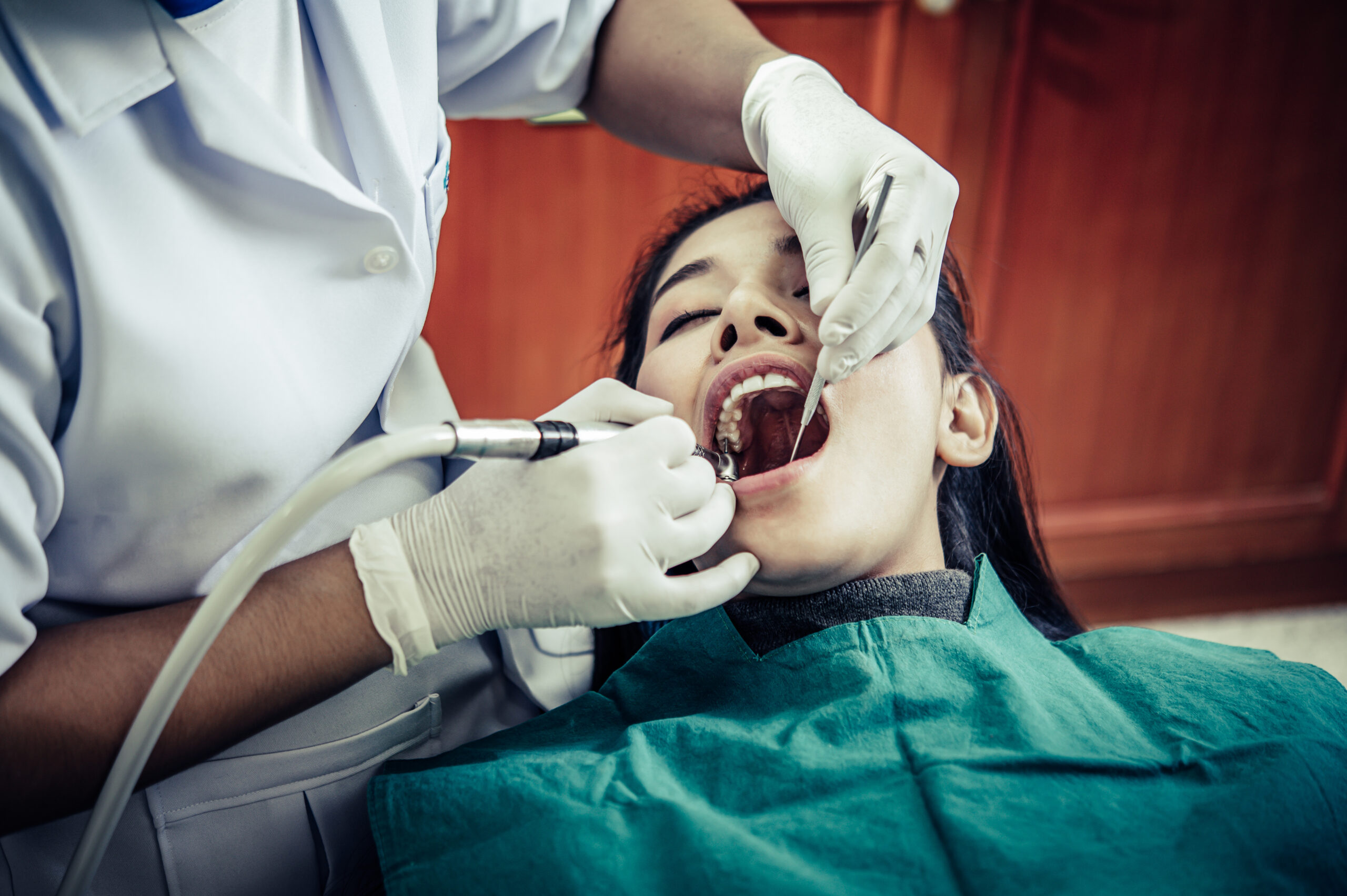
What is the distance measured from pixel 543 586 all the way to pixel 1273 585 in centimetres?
256

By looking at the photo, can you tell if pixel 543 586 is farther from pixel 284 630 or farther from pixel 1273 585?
pixel 1273 585

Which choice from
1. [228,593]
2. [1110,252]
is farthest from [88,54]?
[1110,252]

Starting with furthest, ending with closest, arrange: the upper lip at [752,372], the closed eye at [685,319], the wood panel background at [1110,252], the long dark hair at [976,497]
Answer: the wood panel background at [1110,252]
the long dark hair at [976,497]
the closed eye at [685,319]
the upper lip at [752,372]

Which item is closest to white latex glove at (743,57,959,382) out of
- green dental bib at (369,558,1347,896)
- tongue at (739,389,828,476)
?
tongue at (739,389,828,476)

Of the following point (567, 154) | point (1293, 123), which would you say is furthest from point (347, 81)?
point (1293, 123)

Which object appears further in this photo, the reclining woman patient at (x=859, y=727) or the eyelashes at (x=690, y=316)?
the eyelashes at (x=690, y=316)

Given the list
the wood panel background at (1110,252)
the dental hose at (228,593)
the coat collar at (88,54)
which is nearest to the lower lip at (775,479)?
the dental hose at (228,593)

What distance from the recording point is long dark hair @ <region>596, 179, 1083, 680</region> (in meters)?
1.28

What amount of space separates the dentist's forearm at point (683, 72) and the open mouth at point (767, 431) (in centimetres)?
33

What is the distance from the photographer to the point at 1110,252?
223 cm

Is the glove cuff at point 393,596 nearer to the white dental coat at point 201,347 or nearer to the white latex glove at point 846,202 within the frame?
the white dental coat at point 201,347

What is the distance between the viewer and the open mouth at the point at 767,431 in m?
1.13

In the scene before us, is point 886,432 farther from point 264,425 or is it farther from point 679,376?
point 264,425

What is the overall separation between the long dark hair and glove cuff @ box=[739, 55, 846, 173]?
137 millimetres
